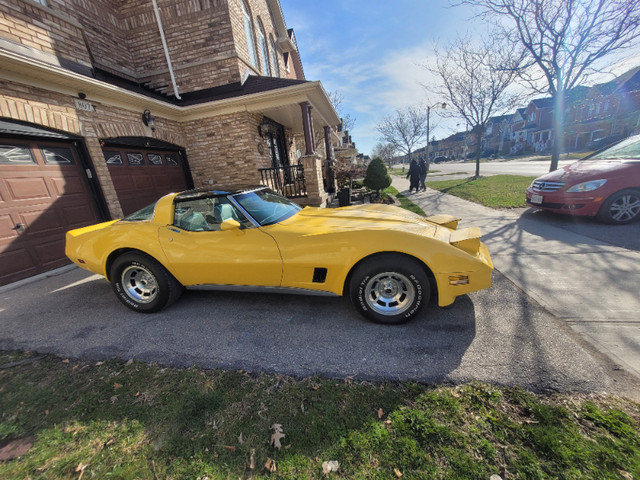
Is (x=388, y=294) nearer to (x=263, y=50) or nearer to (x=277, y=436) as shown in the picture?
(x=277, y=436)

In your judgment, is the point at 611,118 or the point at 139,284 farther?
the point at 611,118

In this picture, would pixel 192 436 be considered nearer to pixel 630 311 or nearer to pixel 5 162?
pixel 630 311

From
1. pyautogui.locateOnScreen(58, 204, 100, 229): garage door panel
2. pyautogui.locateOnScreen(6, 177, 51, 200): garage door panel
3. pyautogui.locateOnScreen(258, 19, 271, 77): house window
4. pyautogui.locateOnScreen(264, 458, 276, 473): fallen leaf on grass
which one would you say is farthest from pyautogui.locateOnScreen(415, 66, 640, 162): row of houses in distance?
pyautogui.locateOnScreen(6, 177, 51, 200): garage door panel

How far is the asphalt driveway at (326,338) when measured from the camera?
192cm

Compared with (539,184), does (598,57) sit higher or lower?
higher

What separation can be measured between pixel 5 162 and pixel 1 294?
214 centimetres

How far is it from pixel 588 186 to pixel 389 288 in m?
5.40

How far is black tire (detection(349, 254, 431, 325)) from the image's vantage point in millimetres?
2324

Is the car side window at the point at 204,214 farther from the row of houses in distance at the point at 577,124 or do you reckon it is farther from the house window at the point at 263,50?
the row of houses in distance at the point at 577,124

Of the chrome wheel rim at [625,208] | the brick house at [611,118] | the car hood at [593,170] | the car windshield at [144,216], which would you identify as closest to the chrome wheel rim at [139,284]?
the car windshield at [144,216]

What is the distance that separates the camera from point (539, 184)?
5793 millimetres

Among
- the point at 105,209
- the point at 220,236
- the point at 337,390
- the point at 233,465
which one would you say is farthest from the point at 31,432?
the point at 105,209

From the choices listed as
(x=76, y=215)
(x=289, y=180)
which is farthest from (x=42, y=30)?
(x=289, y=180)

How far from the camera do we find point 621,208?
4.80 meters
